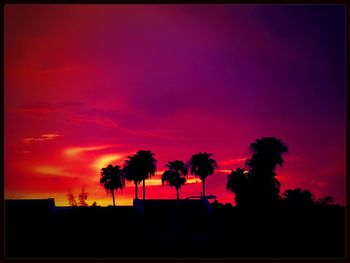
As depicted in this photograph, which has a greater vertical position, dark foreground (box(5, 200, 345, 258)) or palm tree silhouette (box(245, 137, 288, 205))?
palm tree silhouette (box(245, 137, 288, 205))

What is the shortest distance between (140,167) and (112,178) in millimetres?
6251

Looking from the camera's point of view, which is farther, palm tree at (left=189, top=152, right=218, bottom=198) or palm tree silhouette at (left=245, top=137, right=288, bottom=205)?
palm tree at (left=189, top=152, right=218, bottom=198)

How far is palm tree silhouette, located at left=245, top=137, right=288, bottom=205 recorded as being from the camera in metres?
59.3

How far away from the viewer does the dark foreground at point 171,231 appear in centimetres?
3569

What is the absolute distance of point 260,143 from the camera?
198 feet

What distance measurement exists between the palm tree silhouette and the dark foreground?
732 inches

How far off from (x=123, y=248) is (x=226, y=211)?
9.21m

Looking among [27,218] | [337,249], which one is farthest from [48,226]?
[337,249]

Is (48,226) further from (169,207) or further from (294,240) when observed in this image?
(294,240)

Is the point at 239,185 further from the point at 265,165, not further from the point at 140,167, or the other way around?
the point at 140,167

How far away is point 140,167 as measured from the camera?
8100cm

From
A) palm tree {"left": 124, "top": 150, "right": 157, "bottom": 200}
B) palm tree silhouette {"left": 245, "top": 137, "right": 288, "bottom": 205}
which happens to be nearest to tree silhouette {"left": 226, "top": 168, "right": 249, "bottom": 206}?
palm tree silhouette {"left": 245, "top": 137, "right": 288, "bottom": 205}

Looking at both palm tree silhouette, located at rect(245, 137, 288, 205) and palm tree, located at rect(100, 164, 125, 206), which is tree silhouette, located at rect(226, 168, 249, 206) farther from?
palm tree, located at rect(100, 164, 125, 206)

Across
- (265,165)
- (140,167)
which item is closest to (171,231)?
(265,165)
